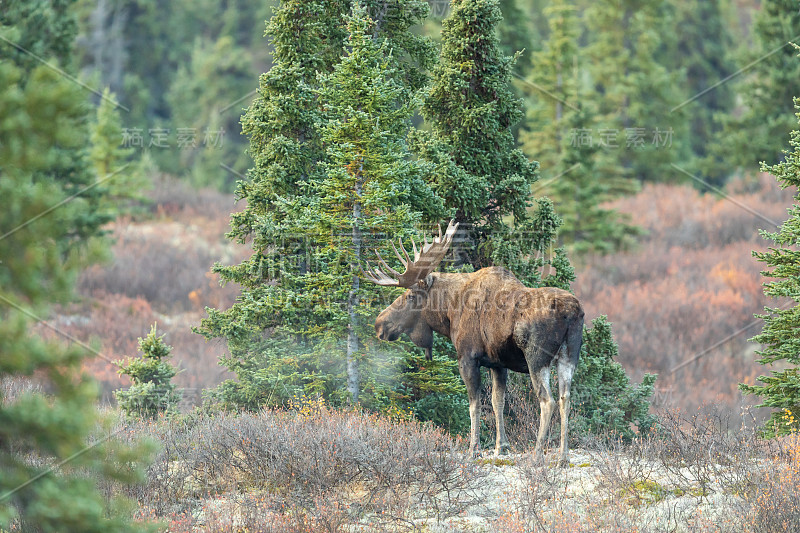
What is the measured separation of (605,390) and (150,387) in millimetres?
7328

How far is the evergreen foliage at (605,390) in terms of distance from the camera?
546 inches

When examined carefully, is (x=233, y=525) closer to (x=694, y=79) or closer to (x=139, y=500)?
(x=139, y=500)

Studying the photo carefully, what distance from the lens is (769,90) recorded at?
3341 centimetres

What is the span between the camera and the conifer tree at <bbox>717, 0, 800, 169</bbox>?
1265 inches

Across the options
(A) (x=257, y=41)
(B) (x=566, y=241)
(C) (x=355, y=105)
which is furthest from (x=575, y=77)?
(A) (x=257, y=41)

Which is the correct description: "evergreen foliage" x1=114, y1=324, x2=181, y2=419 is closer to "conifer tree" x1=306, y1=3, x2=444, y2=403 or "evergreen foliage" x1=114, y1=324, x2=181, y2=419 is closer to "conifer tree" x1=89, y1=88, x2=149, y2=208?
"conifer tree" x1=306, y1=3, x2=444, y2=403

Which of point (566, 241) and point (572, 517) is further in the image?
point (566, 241)

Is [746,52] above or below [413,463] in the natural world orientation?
above

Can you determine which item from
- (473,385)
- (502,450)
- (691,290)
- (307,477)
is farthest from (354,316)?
(691,290)

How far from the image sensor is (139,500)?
962 cm

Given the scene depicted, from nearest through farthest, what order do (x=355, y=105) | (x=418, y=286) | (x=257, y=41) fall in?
(x=418, y=286) < (x=355, y=105) < (x=257, y=41)

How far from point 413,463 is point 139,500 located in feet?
10.1

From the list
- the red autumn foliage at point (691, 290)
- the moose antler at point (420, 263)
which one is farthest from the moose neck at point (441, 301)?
the red autumn foliage at point (691, 290)

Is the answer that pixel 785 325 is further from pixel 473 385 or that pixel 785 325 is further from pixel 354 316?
pixel 354 316
